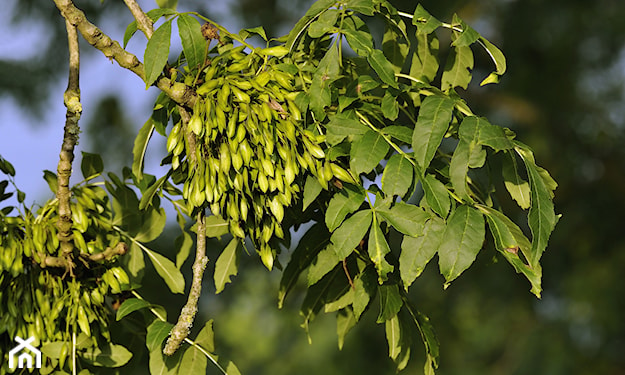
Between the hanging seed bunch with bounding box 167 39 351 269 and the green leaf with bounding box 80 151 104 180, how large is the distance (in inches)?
9.8

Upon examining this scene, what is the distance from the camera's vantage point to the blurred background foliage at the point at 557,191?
2984 millimetres

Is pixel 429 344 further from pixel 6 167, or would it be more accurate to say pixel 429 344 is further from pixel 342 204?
pixel 6 167

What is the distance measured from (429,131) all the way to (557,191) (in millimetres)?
2758

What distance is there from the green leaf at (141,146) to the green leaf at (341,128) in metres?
0.25

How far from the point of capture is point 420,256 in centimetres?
64

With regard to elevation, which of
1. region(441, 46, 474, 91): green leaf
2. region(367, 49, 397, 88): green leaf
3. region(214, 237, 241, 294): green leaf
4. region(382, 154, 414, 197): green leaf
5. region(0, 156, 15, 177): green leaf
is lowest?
region(382, 154, 414, 197): green leaf

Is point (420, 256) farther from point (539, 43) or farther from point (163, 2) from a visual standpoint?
→ point (539, 43)

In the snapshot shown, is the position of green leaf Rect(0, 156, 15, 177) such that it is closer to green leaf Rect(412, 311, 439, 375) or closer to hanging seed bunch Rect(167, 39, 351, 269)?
hanging seed bunch Rect(167, 39, 351, 269)

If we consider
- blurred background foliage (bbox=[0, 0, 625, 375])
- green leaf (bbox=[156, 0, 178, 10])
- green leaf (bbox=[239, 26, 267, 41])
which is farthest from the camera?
blurred background foliage (bbox=[0, 0, 625, 375])

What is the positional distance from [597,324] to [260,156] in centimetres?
275

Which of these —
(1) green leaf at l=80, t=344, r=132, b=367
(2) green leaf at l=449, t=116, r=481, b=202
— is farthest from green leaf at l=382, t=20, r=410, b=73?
(1) green leaf at l=80, t=344, r=132, b=367

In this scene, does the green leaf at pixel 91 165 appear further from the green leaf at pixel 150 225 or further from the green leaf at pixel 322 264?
the green leaf at pixel 322 264

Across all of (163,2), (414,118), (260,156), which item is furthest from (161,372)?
(163,2)

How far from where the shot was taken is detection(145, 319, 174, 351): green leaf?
2.29 feet
